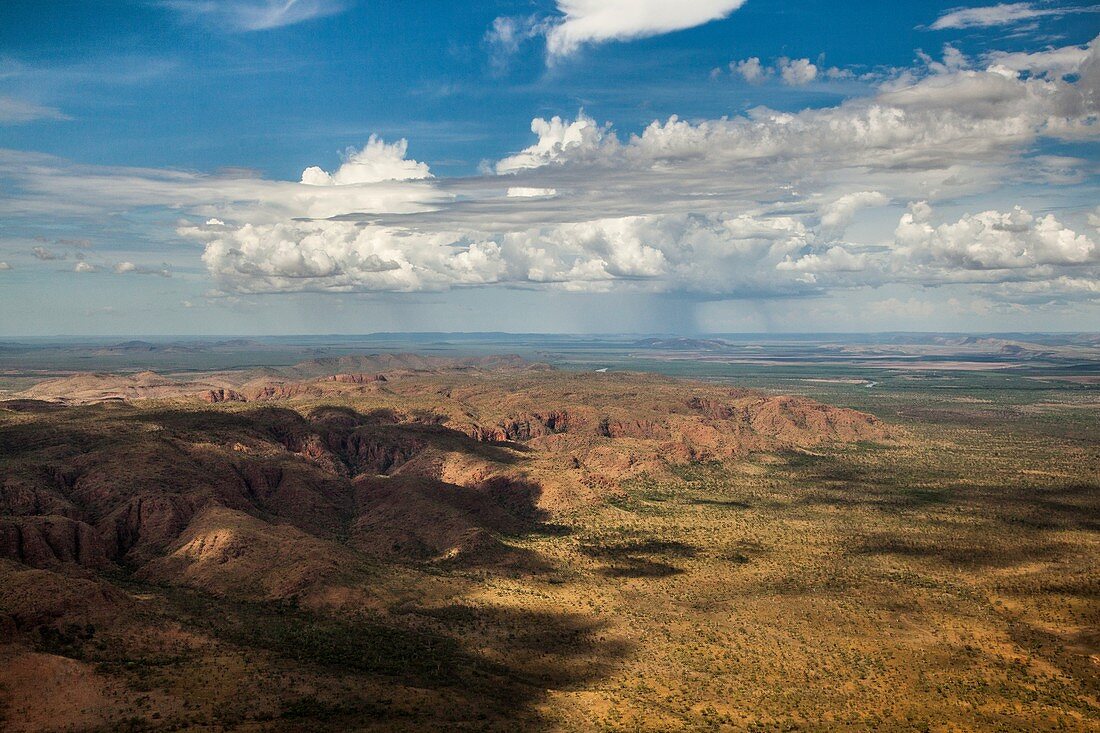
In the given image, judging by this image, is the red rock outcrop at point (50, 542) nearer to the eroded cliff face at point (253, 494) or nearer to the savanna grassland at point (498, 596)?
the eroded cliff face at point (253, 494)

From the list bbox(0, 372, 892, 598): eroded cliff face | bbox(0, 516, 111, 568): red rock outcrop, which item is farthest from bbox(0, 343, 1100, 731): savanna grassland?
bbox(0, 372, 892, 598): eroded cliff face

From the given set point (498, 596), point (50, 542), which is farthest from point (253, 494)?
point (498, 596)

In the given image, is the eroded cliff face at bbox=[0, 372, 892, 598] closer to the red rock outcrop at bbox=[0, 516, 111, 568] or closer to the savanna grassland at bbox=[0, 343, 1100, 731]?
the red rock outcrop at bbox=[0, 516, 111, 568]

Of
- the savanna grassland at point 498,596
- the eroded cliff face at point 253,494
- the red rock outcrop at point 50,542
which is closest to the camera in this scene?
the savanna grassland at point 498,596

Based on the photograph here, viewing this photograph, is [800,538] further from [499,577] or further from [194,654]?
[194,654]

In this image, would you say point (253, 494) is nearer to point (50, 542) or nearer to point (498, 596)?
point (50, 542)

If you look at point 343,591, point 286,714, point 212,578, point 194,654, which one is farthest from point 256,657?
point 212,578

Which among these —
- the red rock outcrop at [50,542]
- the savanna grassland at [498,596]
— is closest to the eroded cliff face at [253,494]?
the red rock outcrop at [50,542]

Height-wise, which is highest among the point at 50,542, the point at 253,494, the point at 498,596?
the point at 50,542
